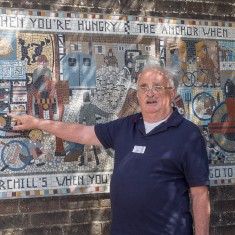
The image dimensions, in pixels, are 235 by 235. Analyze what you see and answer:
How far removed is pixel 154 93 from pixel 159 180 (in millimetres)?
653

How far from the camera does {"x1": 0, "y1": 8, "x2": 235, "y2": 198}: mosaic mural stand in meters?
4.47

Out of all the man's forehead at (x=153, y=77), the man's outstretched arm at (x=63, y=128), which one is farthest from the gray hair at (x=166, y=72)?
the man's outstretched arm at (x=63, y=128)

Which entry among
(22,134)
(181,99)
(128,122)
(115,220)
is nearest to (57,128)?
A: (22,134)

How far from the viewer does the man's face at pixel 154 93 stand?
3.69 m

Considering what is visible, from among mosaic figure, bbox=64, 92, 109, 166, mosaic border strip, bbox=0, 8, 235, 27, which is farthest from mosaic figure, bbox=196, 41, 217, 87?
mosaic figure, bbox=64, 92, 109, 166

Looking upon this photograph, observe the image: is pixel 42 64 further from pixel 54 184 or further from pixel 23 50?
pixel 54 184

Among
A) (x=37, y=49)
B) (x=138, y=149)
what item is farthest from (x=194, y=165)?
(x=37, y=49)

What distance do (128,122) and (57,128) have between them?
0.70 meters

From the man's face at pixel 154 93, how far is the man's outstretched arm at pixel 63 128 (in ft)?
1.90

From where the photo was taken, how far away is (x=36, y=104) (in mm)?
4520

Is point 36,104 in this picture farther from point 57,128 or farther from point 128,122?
point 128,122

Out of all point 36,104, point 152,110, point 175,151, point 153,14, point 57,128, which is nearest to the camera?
point 175,151

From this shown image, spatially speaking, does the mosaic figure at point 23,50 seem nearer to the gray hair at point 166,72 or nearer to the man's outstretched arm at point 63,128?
the man's outstretched arm at point 63,128

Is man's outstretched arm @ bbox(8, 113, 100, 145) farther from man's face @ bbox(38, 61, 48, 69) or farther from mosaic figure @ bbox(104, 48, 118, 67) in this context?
mosaic figure @ bbox(104, 48, 118, 67)
